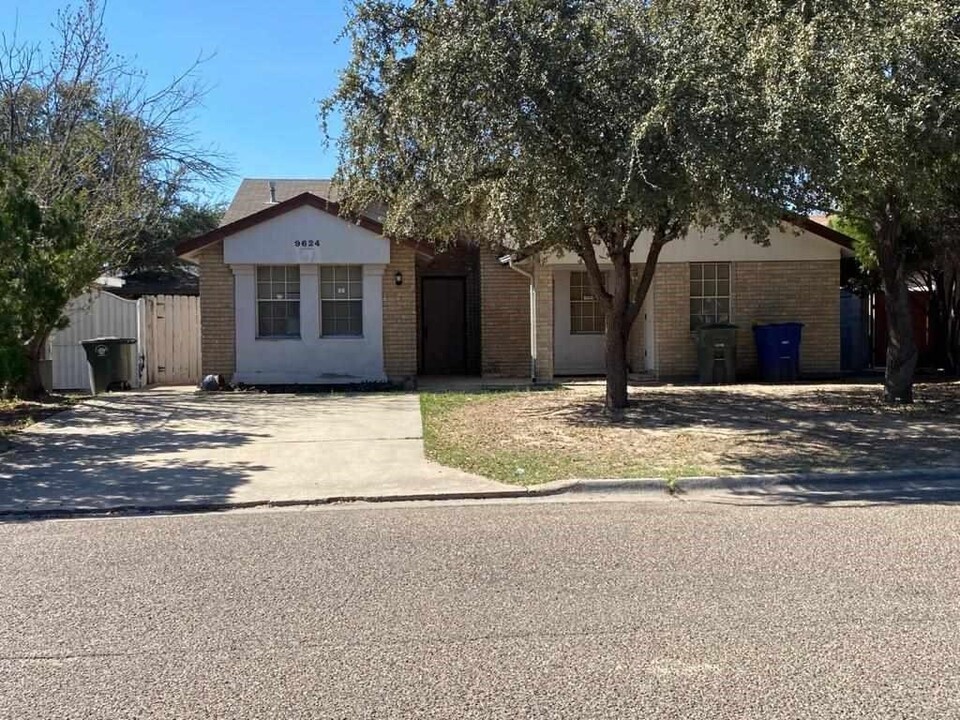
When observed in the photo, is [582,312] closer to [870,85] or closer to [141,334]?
[141,334]

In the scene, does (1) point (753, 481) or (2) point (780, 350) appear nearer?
(1) point (753, 481)

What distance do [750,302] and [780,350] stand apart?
1.22 m

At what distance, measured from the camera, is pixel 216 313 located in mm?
17156

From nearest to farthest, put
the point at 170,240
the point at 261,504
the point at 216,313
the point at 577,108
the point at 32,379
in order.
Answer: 1. the point at 261,504
2. the point at 577,108
3. the point at 32,379
4. the point at 216,313
5. the point at 170,240

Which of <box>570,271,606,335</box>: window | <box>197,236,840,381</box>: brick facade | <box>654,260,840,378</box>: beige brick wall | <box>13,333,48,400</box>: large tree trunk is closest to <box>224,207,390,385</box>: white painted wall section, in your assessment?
<box>197,236,840,381</box>: brick facade

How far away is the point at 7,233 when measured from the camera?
11086 mm

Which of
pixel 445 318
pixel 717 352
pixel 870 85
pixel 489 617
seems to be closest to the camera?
pixel 489 617

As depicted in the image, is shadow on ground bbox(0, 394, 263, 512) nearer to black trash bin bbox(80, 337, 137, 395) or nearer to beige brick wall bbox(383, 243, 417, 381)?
black trash bin bbox(80, 337, 137, 395)

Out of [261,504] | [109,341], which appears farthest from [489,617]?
[109,341]

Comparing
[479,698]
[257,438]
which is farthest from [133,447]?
[479,698]

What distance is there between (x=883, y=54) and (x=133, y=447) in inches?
376

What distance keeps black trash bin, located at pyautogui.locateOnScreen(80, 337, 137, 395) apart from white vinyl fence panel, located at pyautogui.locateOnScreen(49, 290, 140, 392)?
67 cm

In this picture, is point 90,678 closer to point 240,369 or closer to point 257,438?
point 257,438

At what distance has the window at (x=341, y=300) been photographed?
17.3 m
